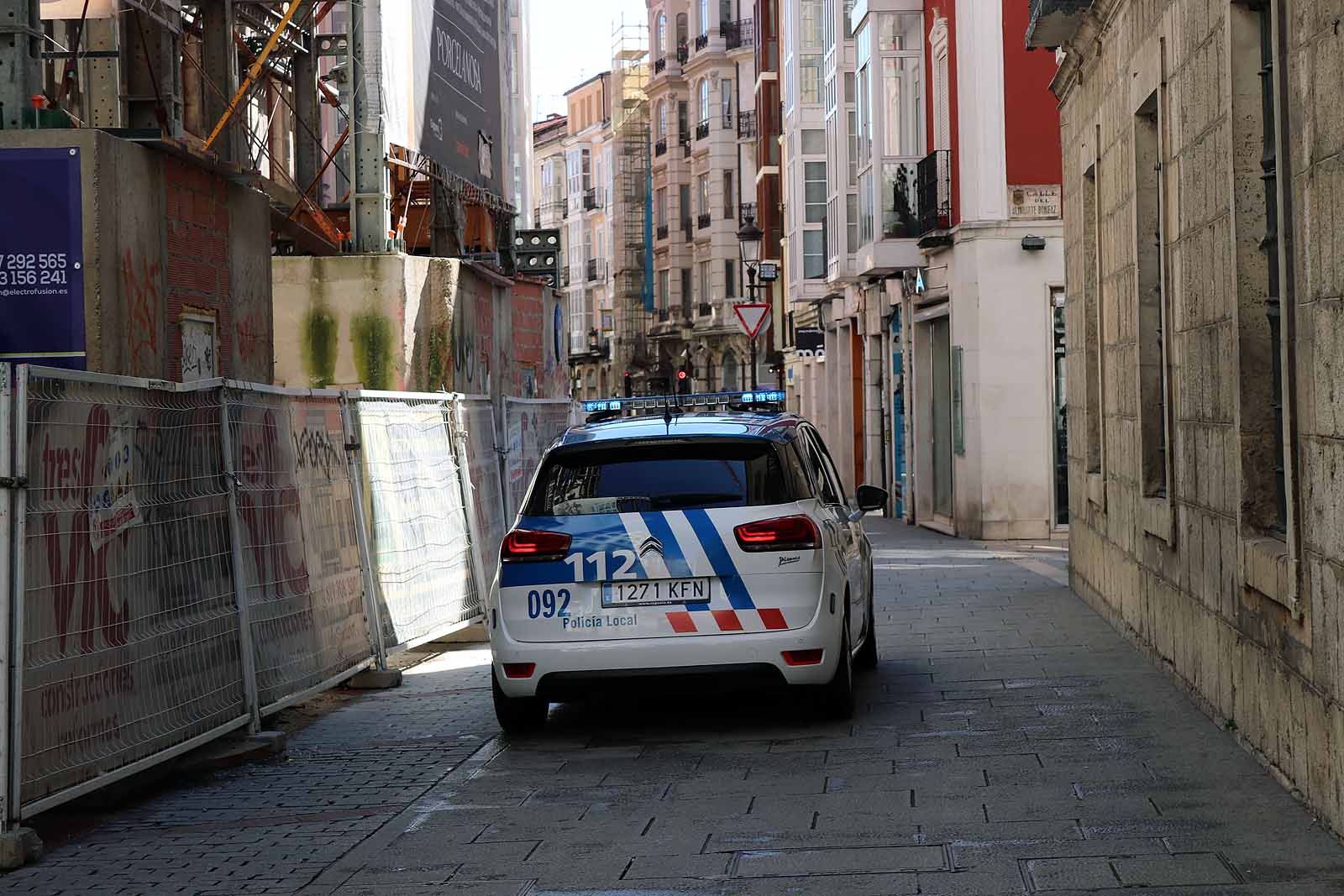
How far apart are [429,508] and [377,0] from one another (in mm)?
8343

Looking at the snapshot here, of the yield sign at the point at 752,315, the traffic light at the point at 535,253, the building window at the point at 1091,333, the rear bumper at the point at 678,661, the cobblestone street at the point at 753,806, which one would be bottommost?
the cobblestone street at the point at 753,806

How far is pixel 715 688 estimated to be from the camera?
962 cm

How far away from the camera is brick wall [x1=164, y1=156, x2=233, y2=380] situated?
43.5ft

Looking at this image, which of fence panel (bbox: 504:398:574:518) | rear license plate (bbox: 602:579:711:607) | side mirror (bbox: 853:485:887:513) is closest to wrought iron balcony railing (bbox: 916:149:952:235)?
fence panel (bbox: 504:398:574:518)

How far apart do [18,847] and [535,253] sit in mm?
22538

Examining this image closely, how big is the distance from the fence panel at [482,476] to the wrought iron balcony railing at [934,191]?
12.2 meters

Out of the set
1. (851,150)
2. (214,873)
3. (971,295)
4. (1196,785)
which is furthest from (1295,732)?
(851,150)

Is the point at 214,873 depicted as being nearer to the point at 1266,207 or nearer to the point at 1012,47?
the point at 1266,207

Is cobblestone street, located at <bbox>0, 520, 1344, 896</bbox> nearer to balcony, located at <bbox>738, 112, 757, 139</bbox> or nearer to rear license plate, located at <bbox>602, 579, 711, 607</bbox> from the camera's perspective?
rear license plate, located at <bbox>602, 579, 711, 607</bbox>

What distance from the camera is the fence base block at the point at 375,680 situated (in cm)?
1221

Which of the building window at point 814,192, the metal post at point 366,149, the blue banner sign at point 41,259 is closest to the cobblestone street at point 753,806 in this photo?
the blue banner sign at point 41,259

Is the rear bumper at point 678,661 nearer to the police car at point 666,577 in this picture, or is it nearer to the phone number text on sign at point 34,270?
the police car at point 666,577

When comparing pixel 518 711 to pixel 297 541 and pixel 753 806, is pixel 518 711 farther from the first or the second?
pixel 753 806

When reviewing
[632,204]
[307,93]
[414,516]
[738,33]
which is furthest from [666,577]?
[632,204]
